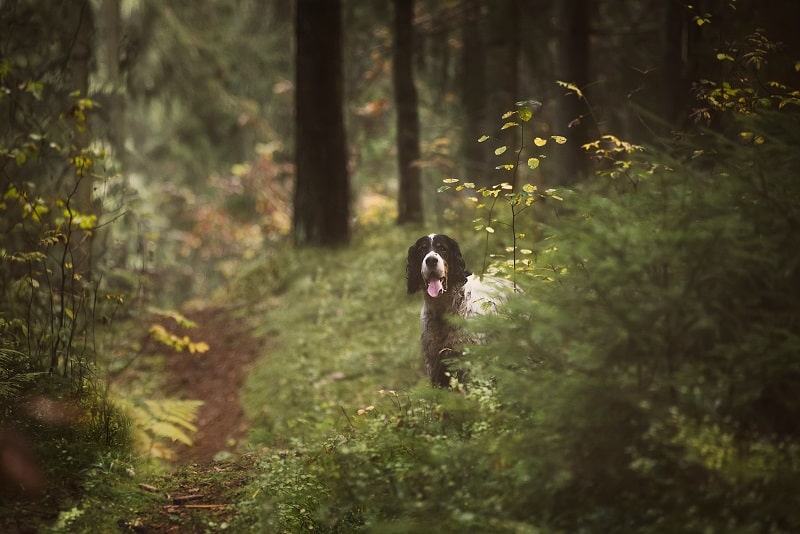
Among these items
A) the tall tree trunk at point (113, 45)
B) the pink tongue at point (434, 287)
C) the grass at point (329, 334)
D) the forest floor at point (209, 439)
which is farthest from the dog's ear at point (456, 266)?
the tall tree trunk at point (113, 45)

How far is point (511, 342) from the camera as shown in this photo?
3711 mm

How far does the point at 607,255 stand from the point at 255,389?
5.79m

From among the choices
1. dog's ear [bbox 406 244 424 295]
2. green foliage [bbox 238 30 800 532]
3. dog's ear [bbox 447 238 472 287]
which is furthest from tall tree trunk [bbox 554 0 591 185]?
green foliage [bbox 238 30 800 532]

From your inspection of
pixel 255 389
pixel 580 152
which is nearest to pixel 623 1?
pixel 580 152

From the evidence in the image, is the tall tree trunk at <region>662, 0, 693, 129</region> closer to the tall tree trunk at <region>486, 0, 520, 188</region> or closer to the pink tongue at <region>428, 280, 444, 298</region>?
the tall tree trunk at <region>486, 0, 520, 188</region>

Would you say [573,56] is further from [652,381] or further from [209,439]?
[652,381]

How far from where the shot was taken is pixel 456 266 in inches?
214

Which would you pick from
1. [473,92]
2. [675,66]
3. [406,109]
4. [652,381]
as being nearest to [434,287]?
[652,381]

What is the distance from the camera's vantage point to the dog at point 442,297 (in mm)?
5328

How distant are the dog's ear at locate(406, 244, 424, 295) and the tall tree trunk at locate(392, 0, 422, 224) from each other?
581 centimetres

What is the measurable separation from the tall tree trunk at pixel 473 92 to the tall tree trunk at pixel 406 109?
2211 millimetres

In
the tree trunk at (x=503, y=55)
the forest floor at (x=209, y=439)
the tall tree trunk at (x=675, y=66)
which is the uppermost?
the tree trunk at (x=503, y=55)

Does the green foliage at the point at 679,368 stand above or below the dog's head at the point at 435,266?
below

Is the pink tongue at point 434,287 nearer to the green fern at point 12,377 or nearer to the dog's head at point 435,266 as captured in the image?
the dog's head at point 435,266
